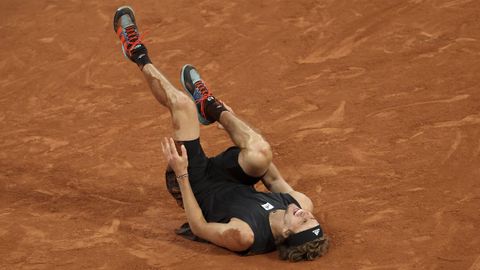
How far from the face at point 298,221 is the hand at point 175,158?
89cm

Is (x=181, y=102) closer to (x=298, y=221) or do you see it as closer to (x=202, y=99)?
(x=202, y=99)

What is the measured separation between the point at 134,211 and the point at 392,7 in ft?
17.9

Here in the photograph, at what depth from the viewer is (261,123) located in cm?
920

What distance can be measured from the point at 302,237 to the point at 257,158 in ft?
2.63

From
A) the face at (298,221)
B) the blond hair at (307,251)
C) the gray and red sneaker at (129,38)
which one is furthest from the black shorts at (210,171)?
the gray and red sneaker at (129,38)

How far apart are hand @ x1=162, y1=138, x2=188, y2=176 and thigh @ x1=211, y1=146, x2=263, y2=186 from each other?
21.5 inches

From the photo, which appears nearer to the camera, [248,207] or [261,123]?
[248,207]

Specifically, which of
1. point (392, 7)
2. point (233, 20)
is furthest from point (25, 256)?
point (392, 7)

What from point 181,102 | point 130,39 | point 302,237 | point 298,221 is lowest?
point 302,237

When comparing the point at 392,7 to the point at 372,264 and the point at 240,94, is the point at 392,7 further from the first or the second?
the point at 372,264

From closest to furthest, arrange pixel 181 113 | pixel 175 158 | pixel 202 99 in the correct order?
pixel 175 158
pixel 181 113
pixel 202 99

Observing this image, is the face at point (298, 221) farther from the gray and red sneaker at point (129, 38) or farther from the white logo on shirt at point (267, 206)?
the gray and red sneaker at point (129, 38)

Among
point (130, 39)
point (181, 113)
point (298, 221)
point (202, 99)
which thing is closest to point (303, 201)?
point (298, 221)

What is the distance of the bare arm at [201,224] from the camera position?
20.8 feet
